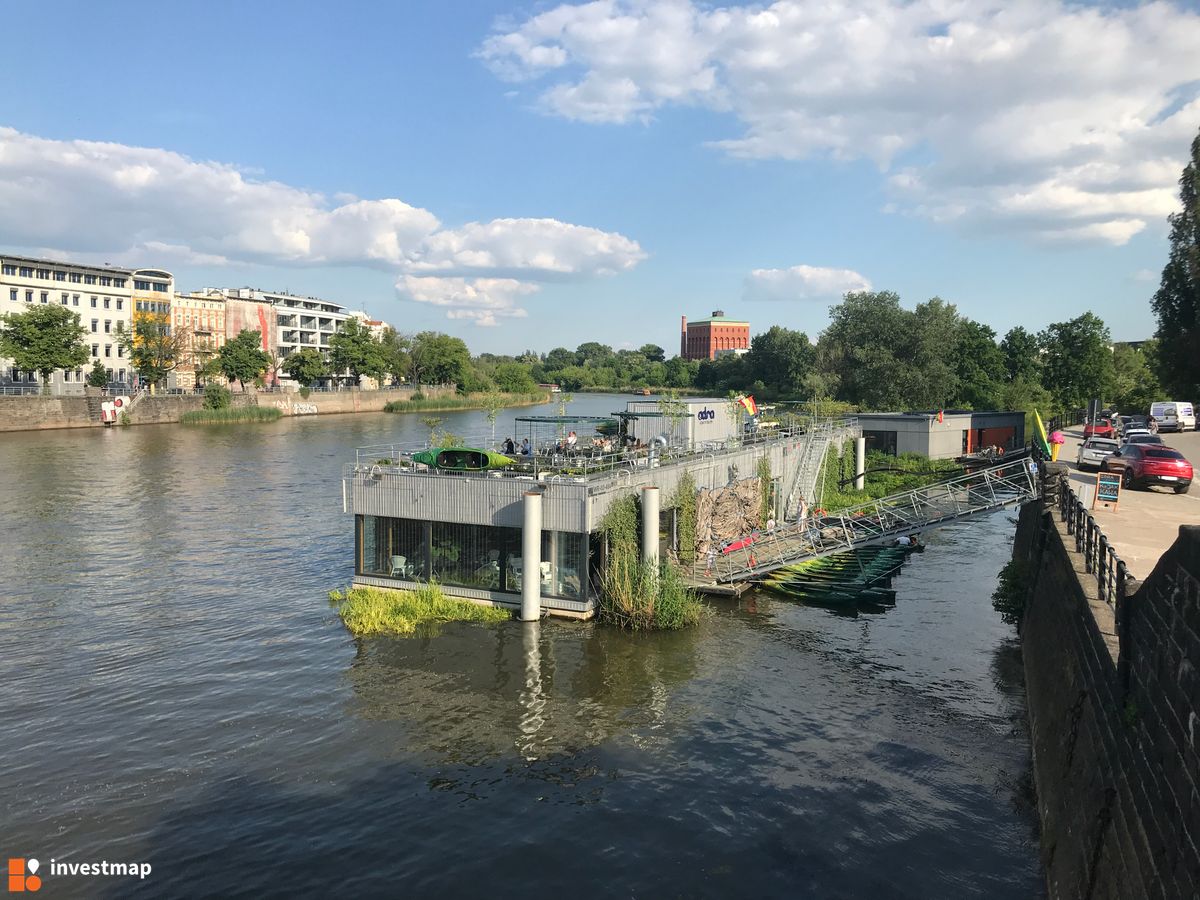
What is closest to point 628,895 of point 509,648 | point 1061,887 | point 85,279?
point 1061,887

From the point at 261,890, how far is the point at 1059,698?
46.9 ft

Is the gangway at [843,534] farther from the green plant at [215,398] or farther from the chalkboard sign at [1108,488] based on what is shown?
the green plant at [215,398]

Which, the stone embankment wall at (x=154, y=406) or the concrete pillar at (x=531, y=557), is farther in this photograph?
the stone embankment wall at (x=154, y=406)

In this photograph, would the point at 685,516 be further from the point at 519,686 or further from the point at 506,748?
the point at 506,748

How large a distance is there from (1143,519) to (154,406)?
101 meters

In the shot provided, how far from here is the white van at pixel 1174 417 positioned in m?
64.2

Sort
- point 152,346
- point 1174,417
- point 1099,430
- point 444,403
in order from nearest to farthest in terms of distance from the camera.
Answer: point 1099,430 → point 1174,417 → point 152,346 → point 444,403

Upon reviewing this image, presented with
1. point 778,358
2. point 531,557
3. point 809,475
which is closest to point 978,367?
point 778,358

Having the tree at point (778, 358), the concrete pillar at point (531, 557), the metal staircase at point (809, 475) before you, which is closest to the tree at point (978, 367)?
the tree at point (778, 358)

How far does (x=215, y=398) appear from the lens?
104 metres

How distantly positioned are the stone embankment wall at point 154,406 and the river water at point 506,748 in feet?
214

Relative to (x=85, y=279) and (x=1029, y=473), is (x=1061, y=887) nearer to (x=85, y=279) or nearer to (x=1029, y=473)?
(x=1029, y=473)

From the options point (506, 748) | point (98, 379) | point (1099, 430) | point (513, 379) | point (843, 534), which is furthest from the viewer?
point (513, 379)

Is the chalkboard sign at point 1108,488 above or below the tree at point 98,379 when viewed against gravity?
below
